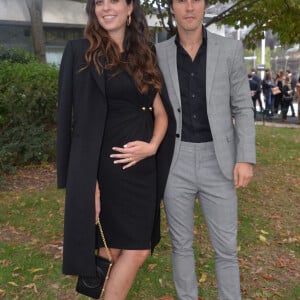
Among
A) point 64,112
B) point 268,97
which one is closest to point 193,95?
point 64,112

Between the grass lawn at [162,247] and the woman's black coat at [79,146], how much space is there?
1.19 m

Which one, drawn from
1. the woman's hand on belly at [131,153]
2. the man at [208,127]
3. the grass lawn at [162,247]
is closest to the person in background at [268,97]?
the grass lawn at [162,247]

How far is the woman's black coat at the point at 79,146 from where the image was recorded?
2525 mm

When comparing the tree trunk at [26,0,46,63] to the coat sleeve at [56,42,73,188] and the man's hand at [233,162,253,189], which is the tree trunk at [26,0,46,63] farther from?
the man's hand at [233,162,253,189]

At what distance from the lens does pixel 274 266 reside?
4180mm

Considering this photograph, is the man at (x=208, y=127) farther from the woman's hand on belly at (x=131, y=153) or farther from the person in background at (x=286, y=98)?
the person in background at (x=286, y=98)

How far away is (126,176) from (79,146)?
33 centimetres

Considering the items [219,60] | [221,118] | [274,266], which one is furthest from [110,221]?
[274,266]

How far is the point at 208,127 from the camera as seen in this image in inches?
111

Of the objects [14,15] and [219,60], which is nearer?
[219,60]

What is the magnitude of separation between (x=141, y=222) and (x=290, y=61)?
30382mm

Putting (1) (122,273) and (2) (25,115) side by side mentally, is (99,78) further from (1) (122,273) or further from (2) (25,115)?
(2) (25,115)

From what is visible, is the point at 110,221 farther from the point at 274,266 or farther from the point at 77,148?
the point at 274,266

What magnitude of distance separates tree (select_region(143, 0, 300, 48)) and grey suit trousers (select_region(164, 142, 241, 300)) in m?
4.46
